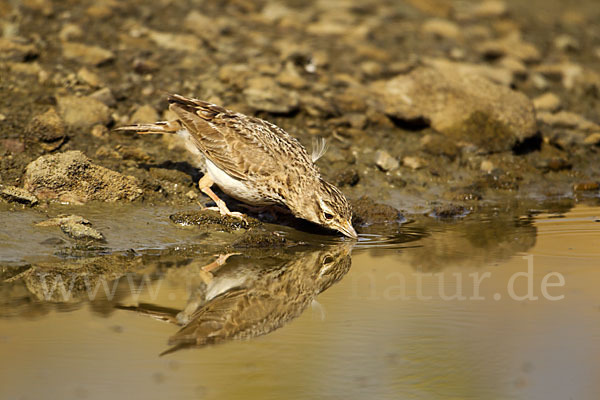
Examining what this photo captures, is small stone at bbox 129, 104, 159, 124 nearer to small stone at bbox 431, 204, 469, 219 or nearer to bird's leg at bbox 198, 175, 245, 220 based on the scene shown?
bird's leg at bbox 198, 175, 245, 220

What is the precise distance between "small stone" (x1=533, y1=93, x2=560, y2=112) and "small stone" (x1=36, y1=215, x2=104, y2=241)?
340 inches

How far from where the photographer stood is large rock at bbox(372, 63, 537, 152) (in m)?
12.0

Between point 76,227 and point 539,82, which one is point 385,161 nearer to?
point 76,227

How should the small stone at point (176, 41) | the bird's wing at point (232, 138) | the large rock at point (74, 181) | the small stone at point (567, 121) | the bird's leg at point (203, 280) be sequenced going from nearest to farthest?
the bird's leg at point (203, 280) < the bird's wing at point (232, 138) < the large rock at point (74, 181) < the small stone at point (176, 41) < the small stone at point (567, 121)

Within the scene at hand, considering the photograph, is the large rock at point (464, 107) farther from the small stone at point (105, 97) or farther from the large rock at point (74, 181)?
the large rock at point (74, 181)

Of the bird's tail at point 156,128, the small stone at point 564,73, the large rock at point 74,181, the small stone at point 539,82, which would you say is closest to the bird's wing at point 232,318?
the large rock at point 74,181

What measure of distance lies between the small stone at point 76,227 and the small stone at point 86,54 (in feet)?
14.7

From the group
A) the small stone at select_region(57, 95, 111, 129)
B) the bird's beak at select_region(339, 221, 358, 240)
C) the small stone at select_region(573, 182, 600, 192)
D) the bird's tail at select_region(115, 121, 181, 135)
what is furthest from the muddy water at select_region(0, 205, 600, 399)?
the small stone at select_region(573, 182, 600, 192)

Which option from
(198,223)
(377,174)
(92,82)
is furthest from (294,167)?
(92,82)

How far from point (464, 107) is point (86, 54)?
19.5ft

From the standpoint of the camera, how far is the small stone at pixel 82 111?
10.5m

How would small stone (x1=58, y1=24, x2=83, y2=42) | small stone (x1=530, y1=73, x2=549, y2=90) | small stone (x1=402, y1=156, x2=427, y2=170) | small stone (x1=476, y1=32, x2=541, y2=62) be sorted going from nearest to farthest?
small stone (x1=402, y1=156, x2=427, y2=170)
small stone (x1=58, y1=24, x2=83, y2=42)
small stone (x1=530, y1=73, x2=549, y2=90)
small stone (x1=476, y1=32, x2=541, y2=62)

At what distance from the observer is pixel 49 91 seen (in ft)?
36.7

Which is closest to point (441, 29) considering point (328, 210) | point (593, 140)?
point (593, 140)
